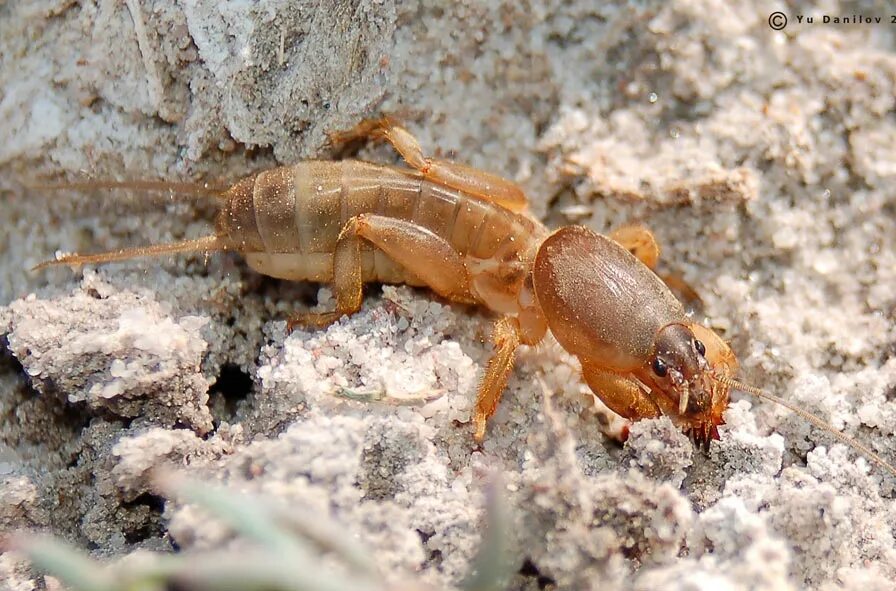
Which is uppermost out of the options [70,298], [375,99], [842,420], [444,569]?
[375,99]

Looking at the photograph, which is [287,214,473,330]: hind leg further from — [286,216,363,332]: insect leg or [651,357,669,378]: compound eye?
[651,357,669,378]: compound eye

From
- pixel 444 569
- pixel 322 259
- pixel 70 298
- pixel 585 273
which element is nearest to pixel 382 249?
pixel 322 259

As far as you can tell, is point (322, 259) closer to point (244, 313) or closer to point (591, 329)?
point (244, 313)

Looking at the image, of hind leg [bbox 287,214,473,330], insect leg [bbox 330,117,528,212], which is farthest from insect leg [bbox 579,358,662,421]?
insect leg [bbox 330,117,528,212]

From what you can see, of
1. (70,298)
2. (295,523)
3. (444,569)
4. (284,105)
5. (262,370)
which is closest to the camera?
(295,523)

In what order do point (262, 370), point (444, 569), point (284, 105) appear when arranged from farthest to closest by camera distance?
1. point (284, 105)
2. point (262, 370)
3. point (444, 569)

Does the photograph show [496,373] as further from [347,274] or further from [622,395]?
[347,274]
